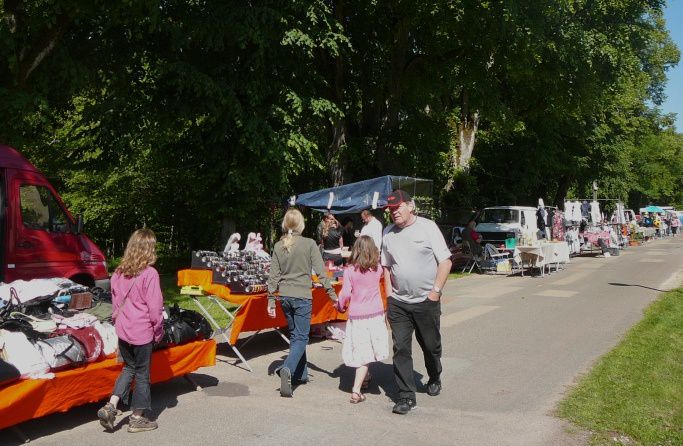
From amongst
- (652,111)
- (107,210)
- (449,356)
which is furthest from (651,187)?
(449,356)

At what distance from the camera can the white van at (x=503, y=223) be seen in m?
24.5

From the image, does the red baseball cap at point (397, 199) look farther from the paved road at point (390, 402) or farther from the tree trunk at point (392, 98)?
the tree trunk at point (392, 98)

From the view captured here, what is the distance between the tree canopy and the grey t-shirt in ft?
26.9

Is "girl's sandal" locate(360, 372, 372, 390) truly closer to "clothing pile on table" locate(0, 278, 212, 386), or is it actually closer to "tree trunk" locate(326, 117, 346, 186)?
"clothing pile on table" locate(0, 278, 212, 386)

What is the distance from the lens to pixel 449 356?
8.12 metres

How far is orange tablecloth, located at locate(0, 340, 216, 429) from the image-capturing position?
4.61 meters

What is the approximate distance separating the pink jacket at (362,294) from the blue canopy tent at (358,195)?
7.37 m

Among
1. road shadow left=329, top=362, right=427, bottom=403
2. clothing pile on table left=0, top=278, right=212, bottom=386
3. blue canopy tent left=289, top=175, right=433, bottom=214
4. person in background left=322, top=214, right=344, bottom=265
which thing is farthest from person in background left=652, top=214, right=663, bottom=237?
clothing pile on table left=0, top=278, right=212, bottom=386

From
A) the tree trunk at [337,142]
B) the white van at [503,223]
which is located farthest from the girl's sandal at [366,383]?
the white van at [503,223]

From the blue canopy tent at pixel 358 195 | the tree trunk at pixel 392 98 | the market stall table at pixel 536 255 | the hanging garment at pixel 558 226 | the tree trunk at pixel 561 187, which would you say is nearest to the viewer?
the blue canopy tent at pixel 358 195

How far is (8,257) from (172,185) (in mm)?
12450

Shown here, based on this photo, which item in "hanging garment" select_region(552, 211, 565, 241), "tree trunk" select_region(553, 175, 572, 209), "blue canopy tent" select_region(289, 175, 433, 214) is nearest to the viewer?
"blue canopy tent" select_region(289, 175, 433, 214)

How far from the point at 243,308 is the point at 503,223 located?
781 inches

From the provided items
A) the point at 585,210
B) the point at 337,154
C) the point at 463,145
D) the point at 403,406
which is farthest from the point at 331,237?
the point at 585,210
